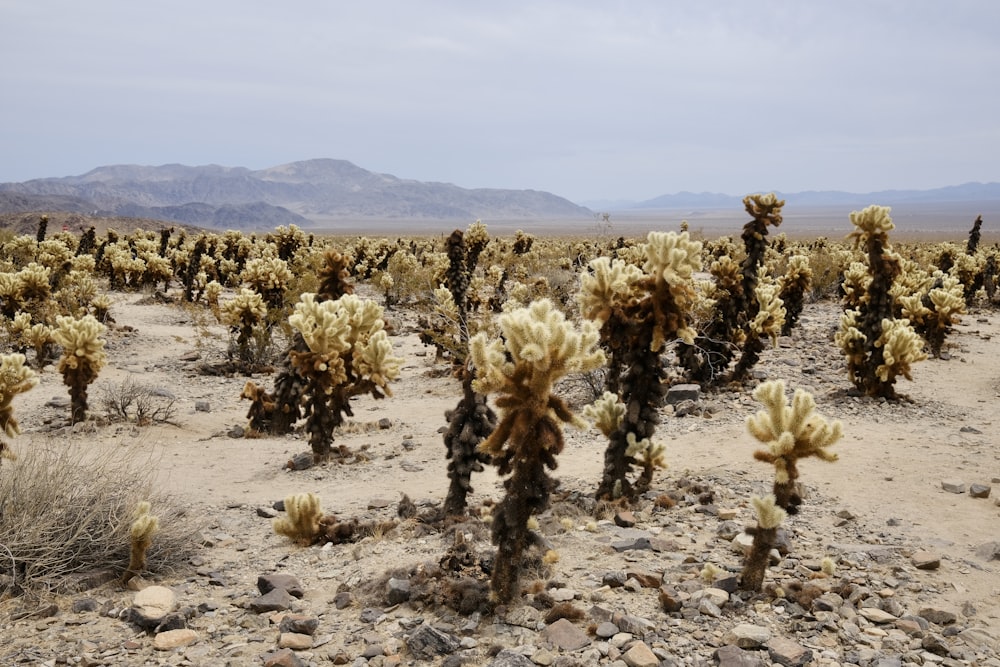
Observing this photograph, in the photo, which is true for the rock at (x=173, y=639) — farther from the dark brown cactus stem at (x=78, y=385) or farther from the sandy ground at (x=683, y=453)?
the dark brown cactus stem at (x=78, y=385)

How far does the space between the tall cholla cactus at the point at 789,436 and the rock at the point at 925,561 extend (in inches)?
44.6

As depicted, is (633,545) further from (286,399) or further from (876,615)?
(286,399)

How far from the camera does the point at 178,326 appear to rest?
17.8m

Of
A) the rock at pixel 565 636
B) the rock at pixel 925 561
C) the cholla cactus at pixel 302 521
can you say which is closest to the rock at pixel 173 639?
the cholla cactus at pixel 302 521

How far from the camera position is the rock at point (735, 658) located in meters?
3.54

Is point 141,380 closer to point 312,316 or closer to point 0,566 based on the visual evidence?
point 312,316

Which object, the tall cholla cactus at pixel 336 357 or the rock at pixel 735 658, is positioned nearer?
the rock at pixel 735 658

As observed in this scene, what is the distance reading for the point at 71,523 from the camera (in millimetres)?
4699

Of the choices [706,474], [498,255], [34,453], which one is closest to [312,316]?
[34,453]

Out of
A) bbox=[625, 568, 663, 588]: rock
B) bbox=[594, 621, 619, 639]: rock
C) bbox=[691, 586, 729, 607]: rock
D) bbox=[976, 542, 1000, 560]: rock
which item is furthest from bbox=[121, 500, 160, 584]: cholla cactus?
bbox=[976, 542, 1000, 560]: rock

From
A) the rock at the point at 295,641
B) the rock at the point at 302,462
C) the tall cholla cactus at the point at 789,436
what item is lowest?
the rock at the point at 302,462

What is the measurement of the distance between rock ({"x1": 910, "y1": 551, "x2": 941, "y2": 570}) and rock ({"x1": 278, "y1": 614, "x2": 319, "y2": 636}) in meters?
3.93

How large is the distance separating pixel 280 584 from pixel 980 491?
586 centimetres

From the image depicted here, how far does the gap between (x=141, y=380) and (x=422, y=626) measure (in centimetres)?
1016
